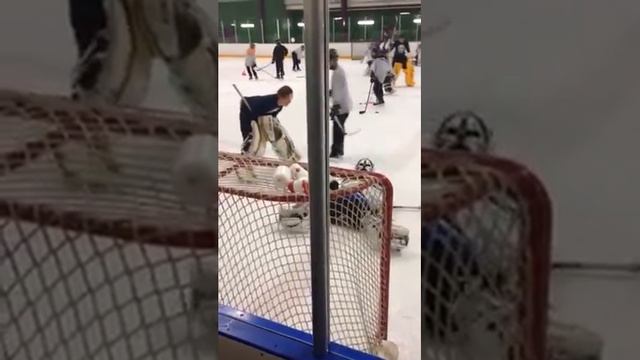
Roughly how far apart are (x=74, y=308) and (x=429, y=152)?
0.52 m

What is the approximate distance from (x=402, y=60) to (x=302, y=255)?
21.0 feet

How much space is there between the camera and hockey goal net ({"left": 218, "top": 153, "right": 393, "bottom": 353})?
5.85 feet

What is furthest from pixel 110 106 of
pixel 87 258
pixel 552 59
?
pixel 552 59

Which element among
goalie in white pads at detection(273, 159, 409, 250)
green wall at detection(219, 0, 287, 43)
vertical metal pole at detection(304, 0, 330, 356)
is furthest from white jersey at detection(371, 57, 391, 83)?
vertical metal pole at detection(304, 0, 330, 356)

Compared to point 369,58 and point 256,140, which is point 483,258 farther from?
point 369,58

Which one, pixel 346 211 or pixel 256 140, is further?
pixel 256 140

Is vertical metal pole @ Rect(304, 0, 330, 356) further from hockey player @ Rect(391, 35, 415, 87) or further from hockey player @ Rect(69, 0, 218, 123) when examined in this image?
hockey player @ Rect(391, 35, 415, 87)

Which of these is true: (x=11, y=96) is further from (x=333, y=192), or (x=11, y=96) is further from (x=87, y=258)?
(x=333, y=192)

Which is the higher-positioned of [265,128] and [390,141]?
[265,128]

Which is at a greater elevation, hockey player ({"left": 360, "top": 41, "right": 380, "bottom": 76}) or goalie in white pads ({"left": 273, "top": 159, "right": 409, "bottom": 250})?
hockey player ({"left": 360, "top": 41, "right": 380, "bottom": 76})

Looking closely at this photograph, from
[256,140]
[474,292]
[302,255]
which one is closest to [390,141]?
[256,140]

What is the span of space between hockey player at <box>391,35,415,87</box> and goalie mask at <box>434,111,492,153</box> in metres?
7.11

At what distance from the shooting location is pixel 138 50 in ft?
2.18

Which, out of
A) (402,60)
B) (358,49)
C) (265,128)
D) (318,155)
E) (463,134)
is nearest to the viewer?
(463,134)
